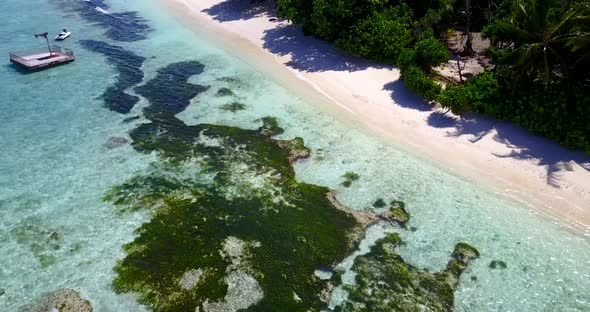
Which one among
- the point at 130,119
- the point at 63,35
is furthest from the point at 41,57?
the point at 130,119

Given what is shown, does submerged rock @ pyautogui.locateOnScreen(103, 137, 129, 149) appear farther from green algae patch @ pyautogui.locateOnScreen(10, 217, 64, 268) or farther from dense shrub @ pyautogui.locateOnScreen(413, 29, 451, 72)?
dense shrub @ pyautogui.locateOnScreen(413, 29, 451, 72)

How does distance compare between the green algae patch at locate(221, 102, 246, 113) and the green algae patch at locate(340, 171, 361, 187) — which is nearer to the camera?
the green algae patch at locate(340, 171, 361, 187)

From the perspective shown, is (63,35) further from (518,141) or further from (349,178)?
(518,141)

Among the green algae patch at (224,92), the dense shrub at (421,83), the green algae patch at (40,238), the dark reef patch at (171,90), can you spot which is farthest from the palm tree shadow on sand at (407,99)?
the green algae patch at (40,238)

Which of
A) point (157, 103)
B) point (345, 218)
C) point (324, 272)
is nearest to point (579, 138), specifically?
point (345, 218)

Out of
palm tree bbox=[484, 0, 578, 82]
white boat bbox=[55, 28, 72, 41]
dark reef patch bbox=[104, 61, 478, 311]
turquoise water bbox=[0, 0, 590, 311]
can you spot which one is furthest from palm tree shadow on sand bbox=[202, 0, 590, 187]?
white boat bbox=[55, 28, 72, 41]
